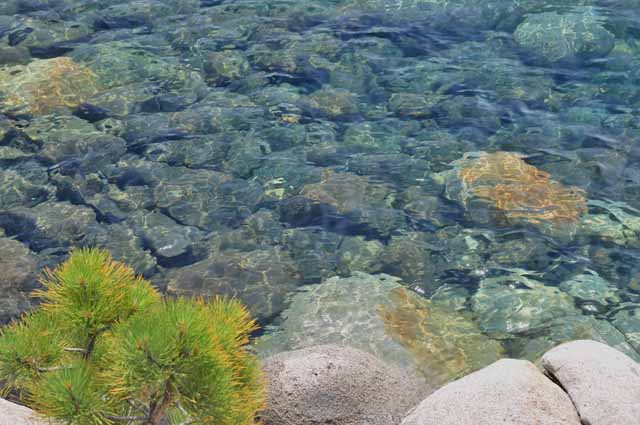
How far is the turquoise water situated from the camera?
9.66 metres

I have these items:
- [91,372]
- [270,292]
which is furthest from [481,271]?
[91,372]

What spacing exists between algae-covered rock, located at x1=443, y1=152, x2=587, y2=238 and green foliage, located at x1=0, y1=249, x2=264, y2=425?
6231mm

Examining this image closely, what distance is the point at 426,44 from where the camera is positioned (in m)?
15.1

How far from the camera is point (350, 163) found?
473 inches

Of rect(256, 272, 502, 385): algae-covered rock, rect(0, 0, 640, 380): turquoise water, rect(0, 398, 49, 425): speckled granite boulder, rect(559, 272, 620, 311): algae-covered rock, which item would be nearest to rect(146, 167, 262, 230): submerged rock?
rect(0, 0, 640, 380): turquoise water

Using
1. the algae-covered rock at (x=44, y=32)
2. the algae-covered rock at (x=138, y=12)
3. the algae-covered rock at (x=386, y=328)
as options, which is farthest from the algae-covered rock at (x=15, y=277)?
the algae-covered rock at (x=138, y=12)

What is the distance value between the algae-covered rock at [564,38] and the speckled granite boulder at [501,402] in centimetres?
893

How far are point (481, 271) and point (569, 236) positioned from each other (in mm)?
1493

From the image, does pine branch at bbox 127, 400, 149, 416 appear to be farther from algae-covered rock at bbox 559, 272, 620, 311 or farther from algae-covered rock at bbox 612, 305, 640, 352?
algae-covered rock at bbox 559, 272, 620, 311

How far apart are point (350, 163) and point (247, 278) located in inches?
116

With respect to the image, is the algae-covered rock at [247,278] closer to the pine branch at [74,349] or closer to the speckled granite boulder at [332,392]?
the speckled granite boulder at [332,392]

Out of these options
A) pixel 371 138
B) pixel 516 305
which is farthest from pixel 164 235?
pixel 516 305

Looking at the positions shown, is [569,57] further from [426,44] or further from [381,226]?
[381,226]

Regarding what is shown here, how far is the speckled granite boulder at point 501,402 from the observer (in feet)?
21.6
